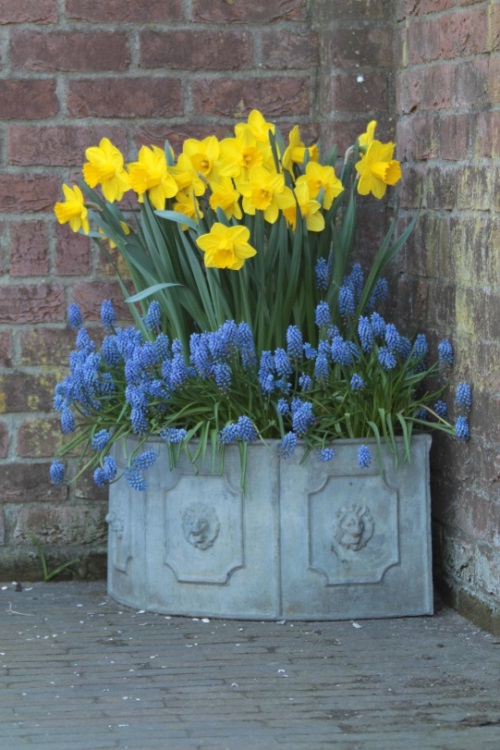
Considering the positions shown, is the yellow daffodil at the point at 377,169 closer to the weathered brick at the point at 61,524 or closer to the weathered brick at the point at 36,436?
the weathered brick at the point at 36,436

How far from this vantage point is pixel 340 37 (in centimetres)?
424

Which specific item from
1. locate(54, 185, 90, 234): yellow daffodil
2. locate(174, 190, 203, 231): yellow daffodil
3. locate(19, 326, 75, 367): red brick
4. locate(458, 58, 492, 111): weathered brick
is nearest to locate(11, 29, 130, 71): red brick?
locate(54, 185, 90, 234): yellow daffodil

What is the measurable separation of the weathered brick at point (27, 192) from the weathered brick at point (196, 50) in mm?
438

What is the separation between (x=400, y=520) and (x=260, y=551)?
1.24ft

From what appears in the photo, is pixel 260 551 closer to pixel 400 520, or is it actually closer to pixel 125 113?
pixel 400 520

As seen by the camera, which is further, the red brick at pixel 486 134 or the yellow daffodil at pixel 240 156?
the yellow daffodil at pixel 240 156

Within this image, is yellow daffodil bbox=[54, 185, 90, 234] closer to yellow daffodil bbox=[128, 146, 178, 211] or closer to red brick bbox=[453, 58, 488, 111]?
yellow daffodil bbox=[128, 146, 178, 211]

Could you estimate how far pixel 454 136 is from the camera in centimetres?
386

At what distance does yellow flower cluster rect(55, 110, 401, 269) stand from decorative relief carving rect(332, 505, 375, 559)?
70cm

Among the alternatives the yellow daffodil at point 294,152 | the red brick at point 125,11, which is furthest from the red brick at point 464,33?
the red brick at point 125,11

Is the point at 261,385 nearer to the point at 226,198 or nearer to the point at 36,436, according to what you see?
the point at 226,198

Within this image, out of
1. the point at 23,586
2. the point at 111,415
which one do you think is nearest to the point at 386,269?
the point at 111,415

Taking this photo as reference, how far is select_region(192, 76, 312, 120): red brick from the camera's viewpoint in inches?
168

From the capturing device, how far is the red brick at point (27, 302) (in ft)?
14.0
